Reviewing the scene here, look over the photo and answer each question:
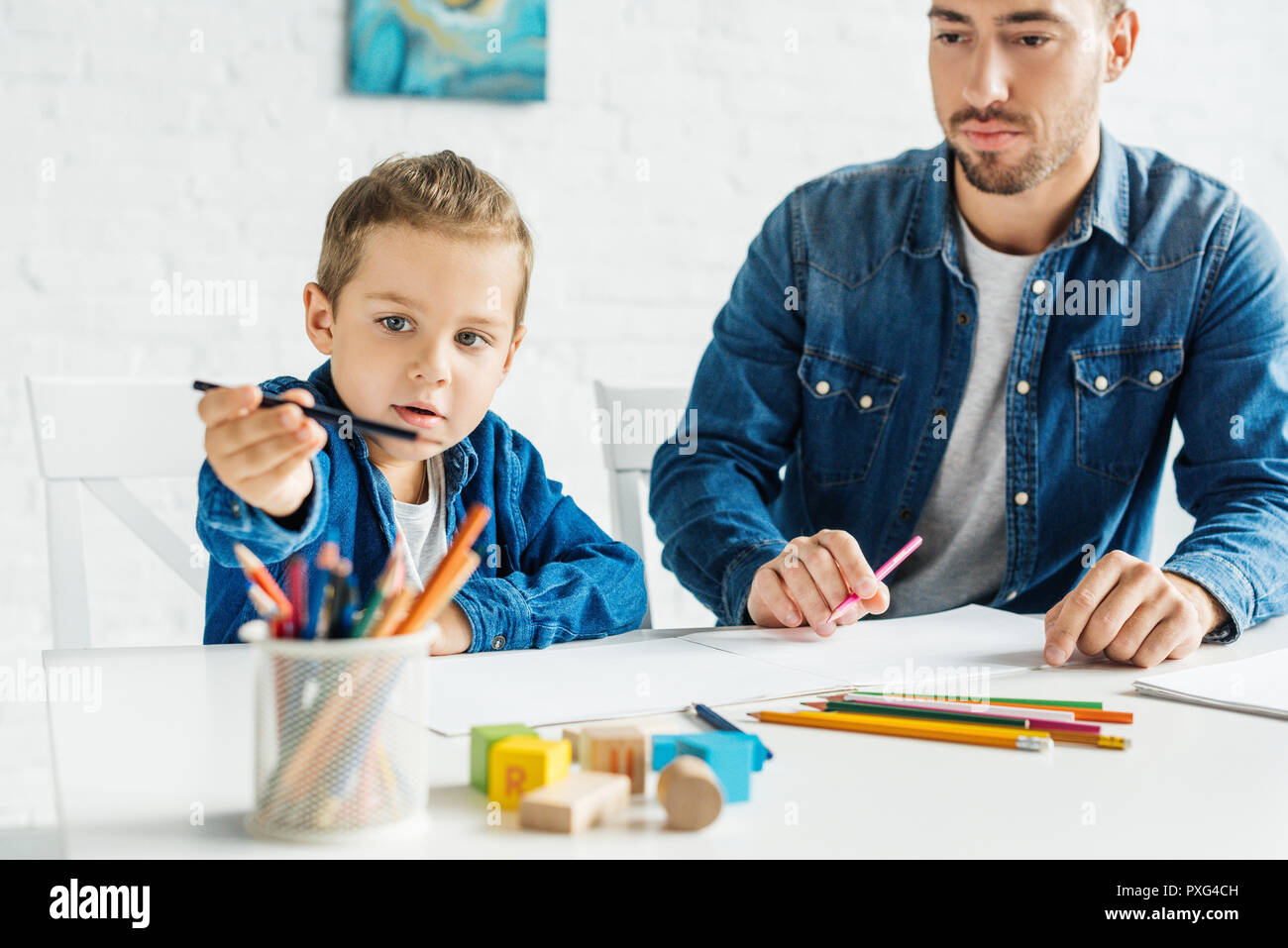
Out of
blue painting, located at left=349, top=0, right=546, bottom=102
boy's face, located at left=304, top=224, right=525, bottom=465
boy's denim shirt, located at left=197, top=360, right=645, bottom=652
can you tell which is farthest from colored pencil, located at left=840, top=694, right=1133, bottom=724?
blue painting, located at left=349, top=0, right=546, bottom=102

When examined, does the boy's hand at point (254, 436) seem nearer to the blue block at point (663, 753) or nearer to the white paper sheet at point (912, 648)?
the blue block at point (663, 753)

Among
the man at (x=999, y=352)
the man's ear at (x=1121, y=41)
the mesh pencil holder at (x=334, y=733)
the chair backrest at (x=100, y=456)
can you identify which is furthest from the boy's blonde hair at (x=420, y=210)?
the man's ear at (x=1121, y=41)

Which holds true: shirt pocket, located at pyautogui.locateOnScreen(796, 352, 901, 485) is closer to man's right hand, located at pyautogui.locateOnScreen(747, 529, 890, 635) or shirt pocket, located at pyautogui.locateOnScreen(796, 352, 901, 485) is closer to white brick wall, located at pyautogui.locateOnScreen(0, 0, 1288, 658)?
man's right hand, located at pyautogui.locateOnScreen(747, 529, 890, 635)

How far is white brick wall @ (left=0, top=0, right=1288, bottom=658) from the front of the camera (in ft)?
6.43

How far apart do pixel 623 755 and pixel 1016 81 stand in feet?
3.30

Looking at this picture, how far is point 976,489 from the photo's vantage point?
1.41 m

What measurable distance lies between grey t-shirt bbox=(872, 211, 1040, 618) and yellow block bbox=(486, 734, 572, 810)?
34.7 inches

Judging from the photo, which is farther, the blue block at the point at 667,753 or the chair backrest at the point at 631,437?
the chair backrest at the point at 631,437

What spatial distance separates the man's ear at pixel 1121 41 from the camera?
142 cm

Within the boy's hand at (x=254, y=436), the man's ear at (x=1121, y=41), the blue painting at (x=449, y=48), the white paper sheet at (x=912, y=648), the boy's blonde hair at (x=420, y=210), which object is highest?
the blue painting at (x=449, y=48)

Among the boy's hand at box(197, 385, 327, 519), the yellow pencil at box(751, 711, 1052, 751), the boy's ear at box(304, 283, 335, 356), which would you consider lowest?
the yellow pencil at box(751, 711, 1052, 751)

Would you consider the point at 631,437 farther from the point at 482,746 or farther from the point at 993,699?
the point at 482,746

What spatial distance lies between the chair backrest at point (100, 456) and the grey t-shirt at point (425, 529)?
0.26m

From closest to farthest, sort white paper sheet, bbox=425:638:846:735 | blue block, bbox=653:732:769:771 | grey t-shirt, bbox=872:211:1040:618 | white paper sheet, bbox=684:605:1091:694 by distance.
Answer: blue block, bbox=653:732:769:771 → white paper sheet, bbox=425:638:846:735 → white paper sheet, bbox=684:605:1091:694 → grey t-shirt, bbox=872:211:1040:618
